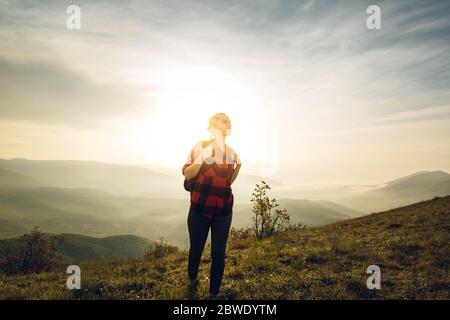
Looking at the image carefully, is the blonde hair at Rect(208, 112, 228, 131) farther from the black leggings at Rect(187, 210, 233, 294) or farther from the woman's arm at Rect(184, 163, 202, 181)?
the black leggings at Rect(187, 210, 233, 294)

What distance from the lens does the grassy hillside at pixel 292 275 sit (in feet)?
24.0

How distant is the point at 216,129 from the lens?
6.53 m

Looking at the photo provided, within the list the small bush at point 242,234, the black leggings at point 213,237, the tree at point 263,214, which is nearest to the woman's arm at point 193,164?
the black leggings at point 213,237

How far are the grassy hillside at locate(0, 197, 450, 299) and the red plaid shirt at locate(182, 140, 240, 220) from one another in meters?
2.00

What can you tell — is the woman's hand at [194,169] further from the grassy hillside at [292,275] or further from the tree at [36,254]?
the tree at [36,254]

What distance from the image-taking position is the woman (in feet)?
21.3

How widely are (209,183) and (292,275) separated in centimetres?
387

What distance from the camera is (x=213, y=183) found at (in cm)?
654

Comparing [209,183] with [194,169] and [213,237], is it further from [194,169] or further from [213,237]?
[213,237]

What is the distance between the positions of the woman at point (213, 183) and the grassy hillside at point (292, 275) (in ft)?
5.03

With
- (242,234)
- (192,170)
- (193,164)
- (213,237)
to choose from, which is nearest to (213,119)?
(193,164)

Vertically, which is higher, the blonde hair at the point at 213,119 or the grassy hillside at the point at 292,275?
the blonde hair at the point at 213,119
